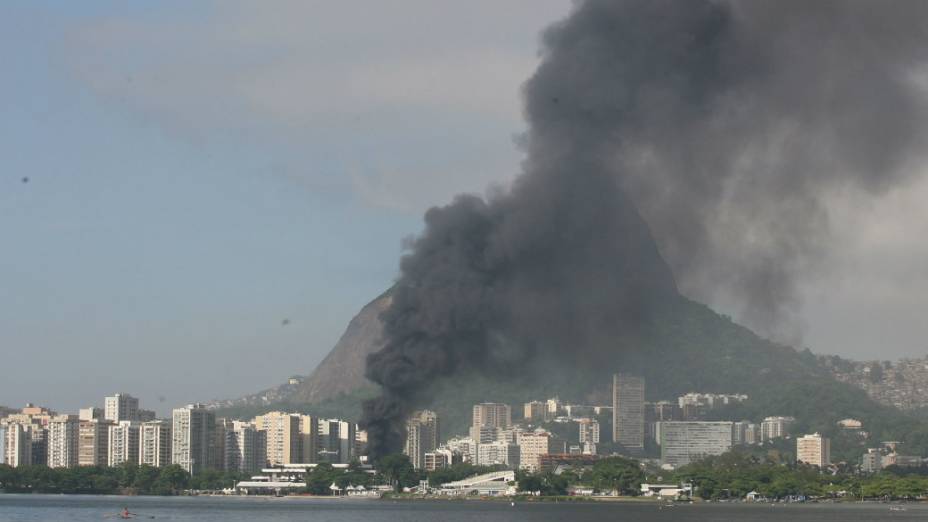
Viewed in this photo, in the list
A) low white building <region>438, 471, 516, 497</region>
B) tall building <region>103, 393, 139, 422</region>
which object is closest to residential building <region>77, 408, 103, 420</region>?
tall building <region>103, 393, 139, 422</region>

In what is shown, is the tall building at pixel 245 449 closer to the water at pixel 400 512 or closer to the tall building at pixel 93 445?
the tall building at pixel 93 445

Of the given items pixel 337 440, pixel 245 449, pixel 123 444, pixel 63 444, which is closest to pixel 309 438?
pixel 337 440

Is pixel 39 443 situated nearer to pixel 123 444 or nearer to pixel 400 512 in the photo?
pixel 123 444

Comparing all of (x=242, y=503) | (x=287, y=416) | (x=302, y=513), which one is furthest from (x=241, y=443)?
(x=302, y=513)

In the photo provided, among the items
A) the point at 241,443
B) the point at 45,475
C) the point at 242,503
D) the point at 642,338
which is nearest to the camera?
the point at 642,338

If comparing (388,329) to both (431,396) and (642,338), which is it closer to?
(431,396)

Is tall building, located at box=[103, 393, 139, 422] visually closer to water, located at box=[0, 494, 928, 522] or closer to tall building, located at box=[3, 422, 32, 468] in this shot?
tall building, located at box=[3, 422, 32, 468]
